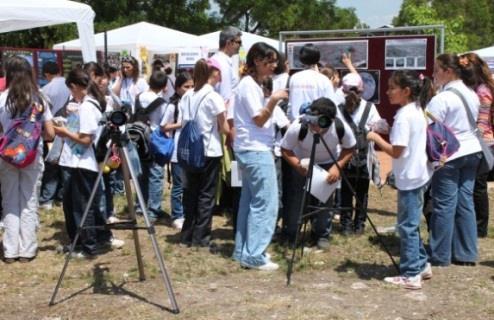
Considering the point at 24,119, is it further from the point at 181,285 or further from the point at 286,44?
the point at 286,44

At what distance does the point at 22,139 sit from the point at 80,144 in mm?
449

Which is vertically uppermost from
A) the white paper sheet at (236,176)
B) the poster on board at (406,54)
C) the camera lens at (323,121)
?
the poster on board at (406,54)

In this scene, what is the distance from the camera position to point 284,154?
551 centimetres

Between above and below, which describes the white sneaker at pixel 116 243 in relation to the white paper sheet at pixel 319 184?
below

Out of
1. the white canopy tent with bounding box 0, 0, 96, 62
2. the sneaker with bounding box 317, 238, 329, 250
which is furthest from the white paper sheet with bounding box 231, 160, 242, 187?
the white canopy tent with bounding box 0, 0, 96, 62

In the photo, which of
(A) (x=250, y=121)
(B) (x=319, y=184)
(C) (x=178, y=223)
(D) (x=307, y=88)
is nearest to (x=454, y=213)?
(B) (x=319, y=184)

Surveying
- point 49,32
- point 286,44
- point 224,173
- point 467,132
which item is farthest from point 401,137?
point 49,32

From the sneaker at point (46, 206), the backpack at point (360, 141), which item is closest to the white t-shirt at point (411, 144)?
the backpack at point (360, 141)

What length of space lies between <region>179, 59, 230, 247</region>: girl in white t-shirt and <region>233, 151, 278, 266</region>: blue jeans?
0.53m

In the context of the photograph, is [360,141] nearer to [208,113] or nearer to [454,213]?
[454,213]

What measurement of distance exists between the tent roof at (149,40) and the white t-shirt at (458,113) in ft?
37.8

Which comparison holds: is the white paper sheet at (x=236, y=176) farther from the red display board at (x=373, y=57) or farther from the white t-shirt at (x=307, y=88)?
the red display board at (x=373, y=57)

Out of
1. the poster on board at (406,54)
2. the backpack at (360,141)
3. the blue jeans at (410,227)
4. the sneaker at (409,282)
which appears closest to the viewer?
the blue jeans at (410,227)

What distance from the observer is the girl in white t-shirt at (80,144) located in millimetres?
5418
